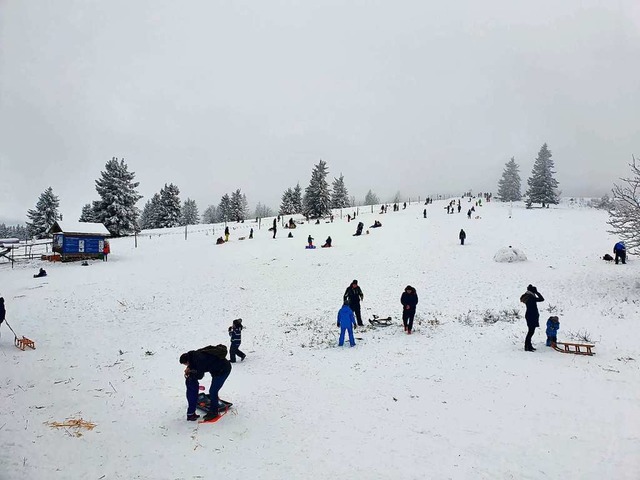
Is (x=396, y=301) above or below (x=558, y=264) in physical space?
below

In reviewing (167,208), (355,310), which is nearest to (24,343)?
(355,310)

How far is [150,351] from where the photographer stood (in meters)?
14.0

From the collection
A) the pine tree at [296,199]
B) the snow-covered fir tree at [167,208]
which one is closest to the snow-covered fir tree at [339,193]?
the pine tree at [296,199]

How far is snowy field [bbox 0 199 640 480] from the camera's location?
627 centimetres

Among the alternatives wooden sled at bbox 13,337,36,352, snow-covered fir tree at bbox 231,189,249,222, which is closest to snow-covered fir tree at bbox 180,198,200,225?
snow-covered fir tree at bbox 231,189,249,222

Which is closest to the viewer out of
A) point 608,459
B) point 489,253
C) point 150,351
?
point 608,459

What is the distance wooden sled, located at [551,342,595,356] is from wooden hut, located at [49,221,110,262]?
41.0 m

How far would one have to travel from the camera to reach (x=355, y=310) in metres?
15.9

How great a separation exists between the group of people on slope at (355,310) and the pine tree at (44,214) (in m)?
66.5

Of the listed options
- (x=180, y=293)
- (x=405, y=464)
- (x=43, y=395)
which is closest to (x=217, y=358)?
(x=405, y=464)

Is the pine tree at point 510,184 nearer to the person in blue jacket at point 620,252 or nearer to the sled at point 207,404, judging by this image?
the person in blue jacket at point 620,252

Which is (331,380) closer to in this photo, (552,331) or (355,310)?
(355,310)

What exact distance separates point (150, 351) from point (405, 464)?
11.6 metres

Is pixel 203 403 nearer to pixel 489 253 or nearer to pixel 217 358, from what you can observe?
pixel 217 358
